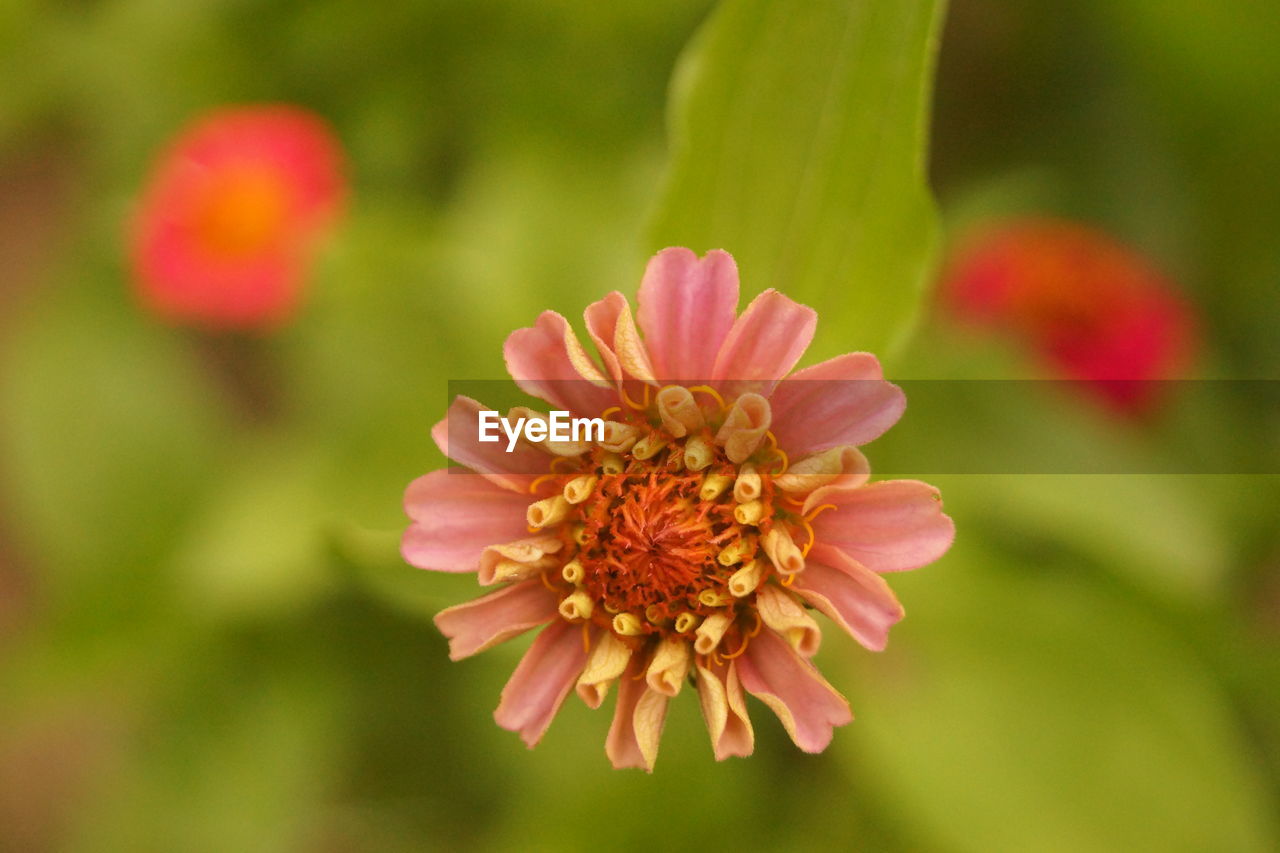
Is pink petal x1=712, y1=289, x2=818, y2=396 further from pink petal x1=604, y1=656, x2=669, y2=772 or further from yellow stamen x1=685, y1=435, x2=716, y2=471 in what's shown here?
pink petal x1=604, y1=656, x2=669, y2=772

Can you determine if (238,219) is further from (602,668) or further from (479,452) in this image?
(602,668)

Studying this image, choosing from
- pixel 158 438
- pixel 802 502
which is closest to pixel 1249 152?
pixel 802 502

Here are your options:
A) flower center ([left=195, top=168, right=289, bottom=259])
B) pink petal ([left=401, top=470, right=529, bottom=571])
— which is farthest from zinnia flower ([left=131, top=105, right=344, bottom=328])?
pink petal ([left=401, top=470, right=529, bottom=571])

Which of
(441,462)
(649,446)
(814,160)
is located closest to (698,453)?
(649,446)

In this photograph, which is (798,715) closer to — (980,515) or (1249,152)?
(980,515)

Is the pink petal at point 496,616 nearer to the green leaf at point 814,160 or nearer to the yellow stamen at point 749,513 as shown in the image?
the yellow stamen at point 749,513

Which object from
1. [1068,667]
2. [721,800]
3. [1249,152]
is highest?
[1249,152]

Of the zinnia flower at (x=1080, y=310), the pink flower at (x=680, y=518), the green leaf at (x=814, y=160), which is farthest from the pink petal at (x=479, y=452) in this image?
the zinnia flower at (x=1080, y=310)
